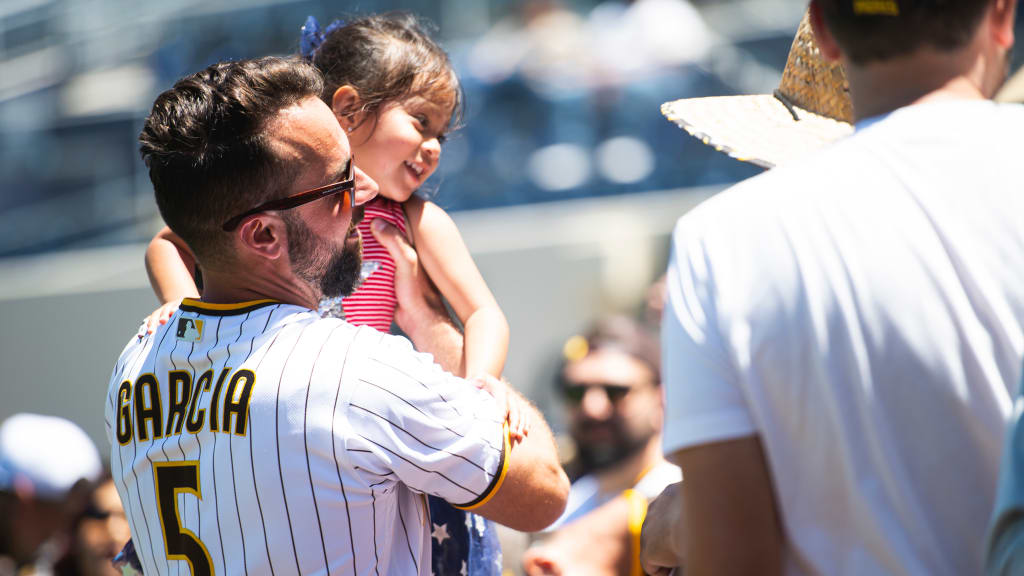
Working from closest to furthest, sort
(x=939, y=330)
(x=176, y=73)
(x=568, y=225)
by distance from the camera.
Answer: (x=939, y=330) → (x=568, y=225) → (x=176, y=73)

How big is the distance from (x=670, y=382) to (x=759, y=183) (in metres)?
0.25

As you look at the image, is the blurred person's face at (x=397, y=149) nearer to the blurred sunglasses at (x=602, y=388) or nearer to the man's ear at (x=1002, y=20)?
the man's ear at (x=1002, y=20)

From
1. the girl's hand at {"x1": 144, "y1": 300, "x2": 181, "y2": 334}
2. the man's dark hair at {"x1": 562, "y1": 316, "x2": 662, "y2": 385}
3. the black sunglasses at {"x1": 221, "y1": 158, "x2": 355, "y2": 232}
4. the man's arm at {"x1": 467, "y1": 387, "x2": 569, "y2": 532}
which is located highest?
the black sunglasses at {"x1": 221, "y1": 158, "x2": 355, "y2": 232}

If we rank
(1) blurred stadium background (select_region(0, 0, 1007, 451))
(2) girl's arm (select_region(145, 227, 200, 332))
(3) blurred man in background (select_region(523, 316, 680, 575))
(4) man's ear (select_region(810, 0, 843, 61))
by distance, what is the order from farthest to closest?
(1) blurred stadium background (select_region(0, 0, 1007, 451)) < (3) blurred man in background (select_region(523, 316, 680, 575)) < (2) girl's arm (select_region(145, 227, 200, 332)) < (4) man's ear (select_region(810, 0, 843, 61))

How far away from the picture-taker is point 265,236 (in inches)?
66.3

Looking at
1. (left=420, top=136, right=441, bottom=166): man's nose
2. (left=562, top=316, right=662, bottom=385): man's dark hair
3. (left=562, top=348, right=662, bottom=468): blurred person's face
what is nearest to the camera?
(left=420, top=136, right=441, bottom=166): man's nose

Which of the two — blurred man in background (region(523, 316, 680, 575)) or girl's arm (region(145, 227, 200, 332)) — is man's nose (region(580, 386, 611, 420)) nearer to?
blurred man in background (region(523, 316, 680, 575))

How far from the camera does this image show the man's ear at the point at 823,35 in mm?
1204

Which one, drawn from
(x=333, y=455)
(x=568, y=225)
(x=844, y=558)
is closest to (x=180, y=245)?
(x=333, y=455)

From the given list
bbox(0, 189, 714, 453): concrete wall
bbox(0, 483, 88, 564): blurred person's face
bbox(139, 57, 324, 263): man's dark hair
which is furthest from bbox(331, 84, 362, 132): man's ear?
bbox(0, 189, 714, 453): concrete wall

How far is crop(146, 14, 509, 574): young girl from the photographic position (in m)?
2.14

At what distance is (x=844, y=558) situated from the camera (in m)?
1.12

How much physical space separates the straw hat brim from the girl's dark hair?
0.65 metres

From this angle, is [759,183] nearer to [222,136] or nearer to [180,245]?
[222,136]
